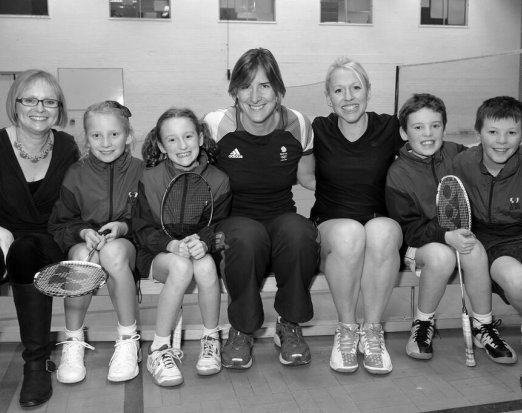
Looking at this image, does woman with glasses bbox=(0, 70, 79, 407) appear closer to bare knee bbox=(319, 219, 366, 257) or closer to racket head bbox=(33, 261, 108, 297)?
racket head bbox=(33, 261, 108, 297)

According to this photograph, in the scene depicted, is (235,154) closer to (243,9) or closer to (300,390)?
(300,390)

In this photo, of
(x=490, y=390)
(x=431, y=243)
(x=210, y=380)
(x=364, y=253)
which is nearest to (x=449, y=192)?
(x=431, y=243)

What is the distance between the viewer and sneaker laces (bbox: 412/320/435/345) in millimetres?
2385

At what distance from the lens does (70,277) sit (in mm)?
2049

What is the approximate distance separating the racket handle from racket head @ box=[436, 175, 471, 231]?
38cm

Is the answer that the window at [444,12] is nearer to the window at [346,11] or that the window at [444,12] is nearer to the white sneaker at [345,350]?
the window at [346,11]

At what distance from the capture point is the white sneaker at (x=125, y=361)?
2.17m

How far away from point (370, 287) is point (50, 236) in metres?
1.35

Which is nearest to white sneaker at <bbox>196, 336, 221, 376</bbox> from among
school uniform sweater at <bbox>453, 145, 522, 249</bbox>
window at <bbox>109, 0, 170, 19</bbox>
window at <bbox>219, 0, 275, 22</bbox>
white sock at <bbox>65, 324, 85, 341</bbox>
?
white sock at <bbox>65, 324, 85, 341</bbox>

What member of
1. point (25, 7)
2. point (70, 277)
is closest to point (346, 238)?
point (70, 277)

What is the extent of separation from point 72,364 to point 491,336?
1.77 m

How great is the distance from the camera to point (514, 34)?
15.1m

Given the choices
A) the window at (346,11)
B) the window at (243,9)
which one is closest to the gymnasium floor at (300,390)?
the window at (243,9)

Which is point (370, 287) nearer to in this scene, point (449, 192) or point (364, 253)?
point (364, 253)
